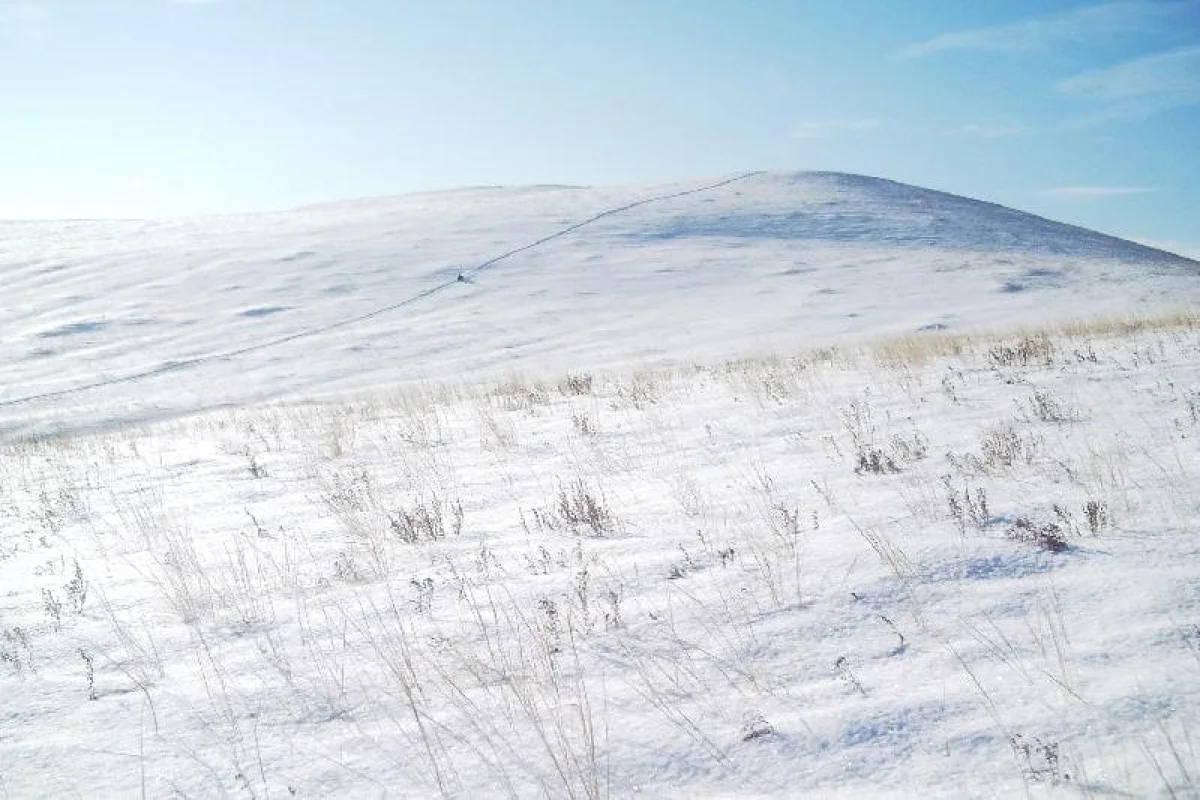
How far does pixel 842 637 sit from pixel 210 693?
97.2 inches

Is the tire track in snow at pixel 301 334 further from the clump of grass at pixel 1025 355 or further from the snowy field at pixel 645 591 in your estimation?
the clump of grass at pixel 1025 355

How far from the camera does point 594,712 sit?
2479 mm

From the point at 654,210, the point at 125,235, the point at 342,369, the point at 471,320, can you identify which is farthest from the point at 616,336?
the point at 125,235

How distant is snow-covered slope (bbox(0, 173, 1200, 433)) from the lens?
76.6 feet

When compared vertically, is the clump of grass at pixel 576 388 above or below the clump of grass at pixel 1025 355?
below

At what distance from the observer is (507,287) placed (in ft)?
105

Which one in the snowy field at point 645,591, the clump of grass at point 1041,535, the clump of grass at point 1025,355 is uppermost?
the clump of grass at point 1025,355

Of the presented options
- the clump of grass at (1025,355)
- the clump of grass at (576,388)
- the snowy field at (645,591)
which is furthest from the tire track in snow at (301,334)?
the clump of grass at (1025,355)

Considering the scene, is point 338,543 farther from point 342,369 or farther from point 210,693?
point 342,369

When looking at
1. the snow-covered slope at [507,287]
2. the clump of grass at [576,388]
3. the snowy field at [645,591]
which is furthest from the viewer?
the snow-covered slope at [507,287]

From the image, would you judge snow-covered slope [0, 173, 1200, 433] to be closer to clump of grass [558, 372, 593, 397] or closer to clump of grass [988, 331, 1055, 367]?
clump of grass [558, 372, 593, 397]

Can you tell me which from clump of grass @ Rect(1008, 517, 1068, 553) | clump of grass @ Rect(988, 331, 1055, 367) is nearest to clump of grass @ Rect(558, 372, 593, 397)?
clump of grass @ Rect(988, 331, 1055, 367)

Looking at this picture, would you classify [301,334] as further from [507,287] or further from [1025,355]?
[1025,355]

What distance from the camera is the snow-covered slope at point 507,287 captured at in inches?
919
